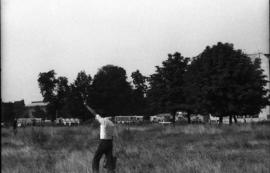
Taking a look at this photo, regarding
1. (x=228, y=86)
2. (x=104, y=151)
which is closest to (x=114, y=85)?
(x=228, y=86)

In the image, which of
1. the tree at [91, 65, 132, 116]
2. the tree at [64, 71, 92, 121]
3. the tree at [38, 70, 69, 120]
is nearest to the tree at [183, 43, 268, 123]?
the tree at [64, 71, 92, 121]

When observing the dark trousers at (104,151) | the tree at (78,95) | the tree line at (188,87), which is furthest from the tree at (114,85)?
the dark trousers at (104,151)

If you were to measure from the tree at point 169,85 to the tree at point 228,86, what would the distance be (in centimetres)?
1270

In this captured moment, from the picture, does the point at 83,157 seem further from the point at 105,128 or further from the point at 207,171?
the point at 207,171

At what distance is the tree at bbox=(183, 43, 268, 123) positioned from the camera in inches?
2009

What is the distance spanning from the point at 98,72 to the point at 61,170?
324ft

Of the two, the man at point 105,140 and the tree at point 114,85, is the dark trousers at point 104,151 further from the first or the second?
the tree at point 114,85

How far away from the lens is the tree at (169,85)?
67812 mm

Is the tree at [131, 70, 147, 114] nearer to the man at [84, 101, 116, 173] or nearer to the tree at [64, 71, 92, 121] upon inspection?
the tree at [64, 71, 92, 121]

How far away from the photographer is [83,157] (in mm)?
14875

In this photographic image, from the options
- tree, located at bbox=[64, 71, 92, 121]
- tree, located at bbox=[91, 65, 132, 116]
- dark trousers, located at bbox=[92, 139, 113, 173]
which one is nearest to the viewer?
dark trousers, located at bbox=[92, 139, 113, 173]

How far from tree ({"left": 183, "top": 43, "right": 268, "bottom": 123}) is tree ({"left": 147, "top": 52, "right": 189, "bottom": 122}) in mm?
12699

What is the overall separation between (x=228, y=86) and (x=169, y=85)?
60.6 ft

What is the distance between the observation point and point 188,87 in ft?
186
